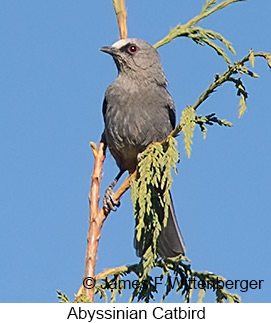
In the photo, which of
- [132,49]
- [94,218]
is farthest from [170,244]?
[132,49]

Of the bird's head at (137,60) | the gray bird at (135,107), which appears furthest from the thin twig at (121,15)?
the bird's head at (137,60)

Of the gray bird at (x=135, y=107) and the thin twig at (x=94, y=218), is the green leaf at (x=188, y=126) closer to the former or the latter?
the thin twig at (x=94, y=218)

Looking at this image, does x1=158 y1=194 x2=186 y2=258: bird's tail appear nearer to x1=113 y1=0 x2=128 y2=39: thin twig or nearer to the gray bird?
the gray bird

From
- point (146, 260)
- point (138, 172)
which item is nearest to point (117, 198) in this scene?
point (138, 172)

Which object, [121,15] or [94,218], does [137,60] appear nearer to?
[121,15]

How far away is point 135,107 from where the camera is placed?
5.34m

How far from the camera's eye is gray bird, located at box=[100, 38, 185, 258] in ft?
17.2

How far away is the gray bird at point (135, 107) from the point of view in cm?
523

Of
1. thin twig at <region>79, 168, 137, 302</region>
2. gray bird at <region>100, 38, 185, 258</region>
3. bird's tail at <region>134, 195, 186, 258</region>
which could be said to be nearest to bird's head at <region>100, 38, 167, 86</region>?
gray bird at <region>100, 38, 185, 258</region>

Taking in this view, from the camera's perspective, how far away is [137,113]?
530 cm

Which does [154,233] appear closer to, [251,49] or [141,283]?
[141,283]

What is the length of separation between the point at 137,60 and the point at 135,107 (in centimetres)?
51

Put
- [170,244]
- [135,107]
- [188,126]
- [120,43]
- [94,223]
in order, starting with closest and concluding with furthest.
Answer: [188,126] → [94,223] → [170,244] → [135,107] → [120,43]
